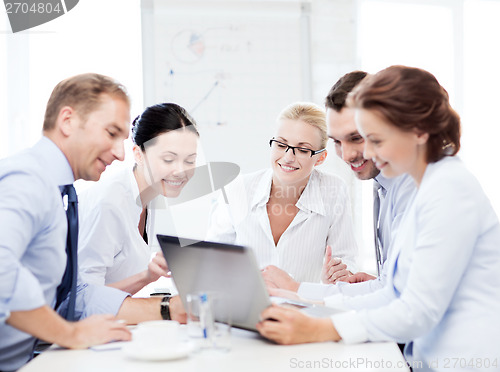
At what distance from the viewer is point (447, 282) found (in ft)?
4.36

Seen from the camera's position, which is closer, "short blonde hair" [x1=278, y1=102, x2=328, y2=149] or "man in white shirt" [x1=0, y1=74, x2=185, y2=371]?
"man in white shirt" [x1=0, y1=74, x2=185, y2=371]

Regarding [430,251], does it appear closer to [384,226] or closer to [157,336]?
[157,336]

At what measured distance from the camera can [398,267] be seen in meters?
1.53

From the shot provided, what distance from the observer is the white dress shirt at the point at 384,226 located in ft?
6.19

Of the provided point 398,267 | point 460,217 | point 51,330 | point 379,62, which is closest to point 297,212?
point 398,267

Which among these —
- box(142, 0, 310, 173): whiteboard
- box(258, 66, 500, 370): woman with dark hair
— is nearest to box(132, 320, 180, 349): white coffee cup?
box(258, 66, 500, 370): woman with dark hair

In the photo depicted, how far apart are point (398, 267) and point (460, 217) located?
0.26 metres

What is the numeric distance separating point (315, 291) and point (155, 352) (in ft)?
2.49

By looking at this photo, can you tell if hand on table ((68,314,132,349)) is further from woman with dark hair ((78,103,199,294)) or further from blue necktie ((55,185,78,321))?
woman with dark hair ((78,103,199,294))

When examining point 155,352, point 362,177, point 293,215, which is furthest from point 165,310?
point 293,215

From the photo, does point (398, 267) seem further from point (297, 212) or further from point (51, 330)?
point (297, 212)

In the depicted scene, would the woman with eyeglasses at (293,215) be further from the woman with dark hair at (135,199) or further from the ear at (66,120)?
the ear at (66,120)

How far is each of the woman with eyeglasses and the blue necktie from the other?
3.50 feet

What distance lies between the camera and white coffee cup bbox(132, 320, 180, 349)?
129cm
